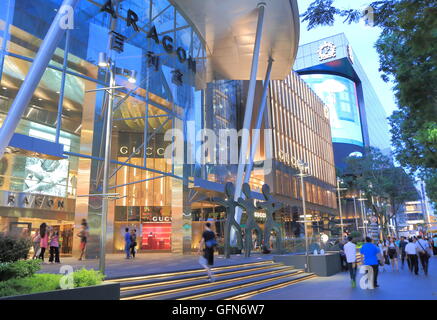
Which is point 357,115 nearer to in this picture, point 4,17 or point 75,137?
point 75,137

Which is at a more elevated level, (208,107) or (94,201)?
(208,107)

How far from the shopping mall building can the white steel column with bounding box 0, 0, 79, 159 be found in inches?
10.2

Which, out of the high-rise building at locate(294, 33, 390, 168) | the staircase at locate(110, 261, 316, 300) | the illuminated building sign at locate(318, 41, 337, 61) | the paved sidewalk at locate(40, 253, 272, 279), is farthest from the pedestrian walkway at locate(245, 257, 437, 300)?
the illuminated building sign at locate(318, 41, 337, 61)

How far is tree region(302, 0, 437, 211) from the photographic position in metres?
5.96

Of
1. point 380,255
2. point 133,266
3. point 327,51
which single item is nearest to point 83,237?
point 133,266

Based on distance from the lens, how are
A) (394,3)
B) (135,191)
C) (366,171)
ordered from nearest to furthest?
1. (394,3)
2. (135,191)
3. (366,171)

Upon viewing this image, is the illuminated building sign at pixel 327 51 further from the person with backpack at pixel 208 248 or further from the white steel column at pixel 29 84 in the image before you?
the person with backpack at pixel 208 248

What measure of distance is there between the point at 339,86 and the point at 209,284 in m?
88.6

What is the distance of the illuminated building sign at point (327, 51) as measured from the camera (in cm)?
Answer: 8669

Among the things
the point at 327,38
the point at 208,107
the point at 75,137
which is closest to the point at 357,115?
the point at 327,38

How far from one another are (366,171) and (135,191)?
30.3 m

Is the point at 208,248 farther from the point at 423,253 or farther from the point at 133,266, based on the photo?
the point at 423,253

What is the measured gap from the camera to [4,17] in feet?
40.2
